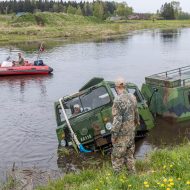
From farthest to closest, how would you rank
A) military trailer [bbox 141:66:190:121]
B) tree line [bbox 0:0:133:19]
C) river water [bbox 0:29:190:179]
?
tree line [bbox 0:0:133:19]
military trailer [bbox 141:66:190:121]
river water [bbox 0:29:190:179]

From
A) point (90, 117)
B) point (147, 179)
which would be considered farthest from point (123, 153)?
point (90, 117)

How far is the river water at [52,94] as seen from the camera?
46.6ft

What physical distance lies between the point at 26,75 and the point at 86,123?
18942 mm

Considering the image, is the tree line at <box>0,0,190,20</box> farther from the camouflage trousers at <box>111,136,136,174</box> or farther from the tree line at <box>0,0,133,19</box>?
the camouflage trousers at <box>111,136,136,174</box>

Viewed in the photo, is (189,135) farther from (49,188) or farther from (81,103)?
(49,188)

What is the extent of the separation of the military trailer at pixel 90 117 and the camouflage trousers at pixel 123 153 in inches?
151

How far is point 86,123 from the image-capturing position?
42.2 feet

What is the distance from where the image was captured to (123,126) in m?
8.58

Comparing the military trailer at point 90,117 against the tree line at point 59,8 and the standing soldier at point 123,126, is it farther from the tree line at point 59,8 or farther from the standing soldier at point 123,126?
the tree line at point 59,8

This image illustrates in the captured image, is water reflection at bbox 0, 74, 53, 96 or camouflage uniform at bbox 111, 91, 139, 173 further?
water reflection at bbox 0, 74, 53, 96

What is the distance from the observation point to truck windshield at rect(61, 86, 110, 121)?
1310 centimetres

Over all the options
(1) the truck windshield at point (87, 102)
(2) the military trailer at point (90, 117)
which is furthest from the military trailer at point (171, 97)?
(1) the truck windshield at point (87, 102)

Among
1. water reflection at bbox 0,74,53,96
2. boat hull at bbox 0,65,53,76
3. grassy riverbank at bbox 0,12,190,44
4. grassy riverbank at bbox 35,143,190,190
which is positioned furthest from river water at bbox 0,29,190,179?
grassy riverbank at bbox 0,12,190,44

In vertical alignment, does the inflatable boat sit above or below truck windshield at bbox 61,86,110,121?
below
